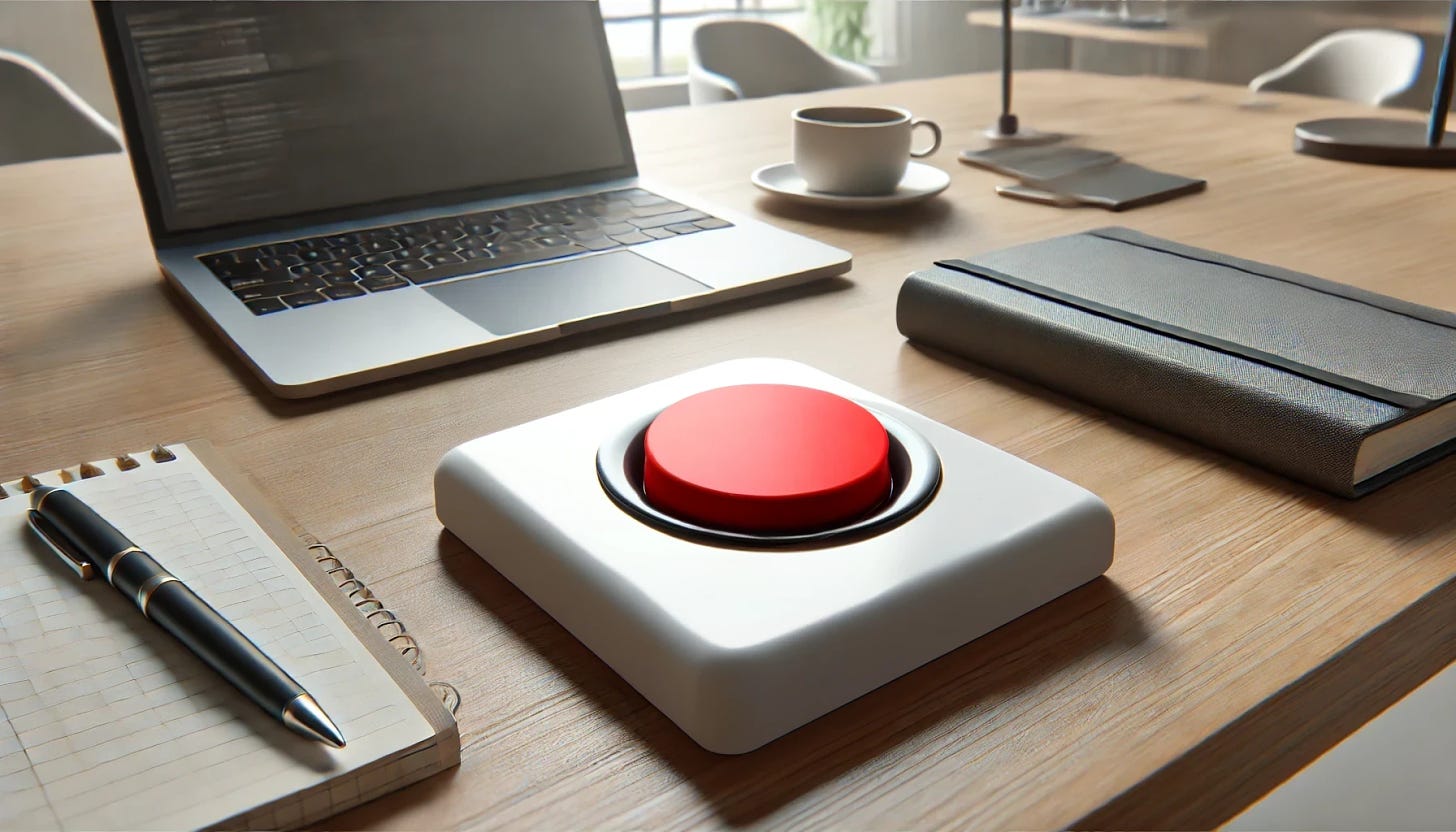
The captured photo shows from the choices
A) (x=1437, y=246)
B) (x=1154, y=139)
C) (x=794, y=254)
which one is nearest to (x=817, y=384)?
(x=794, y=254)

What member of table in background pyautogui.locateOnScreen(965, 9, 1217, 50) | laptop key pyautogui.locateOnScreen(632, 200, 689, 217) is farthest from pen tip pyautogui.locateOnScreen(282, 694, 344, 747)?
table in background pyautogui.locateOnScreen(965, 9, 1217, 50)

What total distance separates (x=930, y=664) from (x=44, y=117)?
7.59 ft

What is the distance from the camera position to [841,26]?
4711 millimetres

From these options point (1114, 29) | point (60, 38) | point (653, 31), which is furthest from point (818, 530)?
point (653, 31)

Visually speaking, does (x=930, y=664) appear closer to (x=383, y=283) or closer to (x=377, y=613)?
(x=377, y=613)

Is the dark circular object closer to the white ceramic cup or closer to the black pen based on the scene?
the white ceramic cup

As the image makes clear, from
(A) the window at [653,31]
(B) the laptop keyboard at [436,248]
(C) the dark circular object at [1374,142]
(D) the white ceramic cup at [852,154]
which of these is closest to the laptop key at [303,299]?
(B) the laptop keyboard at [436,248]

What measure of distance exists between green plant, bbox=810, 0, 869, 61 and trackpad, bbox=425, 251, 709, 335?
414 cm

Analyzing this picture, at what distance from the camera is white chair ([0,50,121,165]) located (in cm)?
216

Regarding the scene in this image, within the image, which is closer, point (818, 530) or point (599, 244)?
point (818, 530)

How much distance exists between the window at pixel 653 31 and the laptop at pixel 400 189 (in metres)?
3.67

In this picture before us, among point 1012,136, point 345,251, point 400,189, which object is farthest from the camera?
point 1012,136

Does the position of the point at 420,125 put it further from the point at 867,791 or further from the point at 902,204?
the point at 867,791

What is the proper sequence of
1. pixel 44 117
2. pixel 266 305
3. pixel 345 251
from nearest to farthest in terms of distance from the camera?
pixel 266 305 < pixel 345 251 < pixel 44 117
